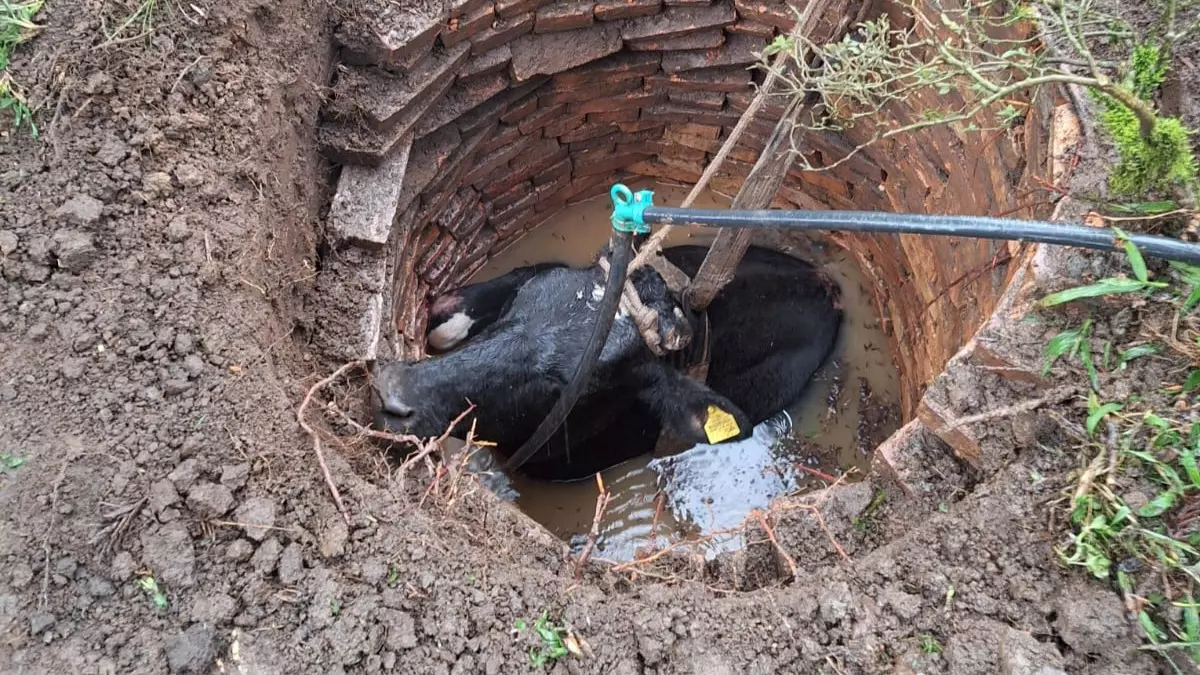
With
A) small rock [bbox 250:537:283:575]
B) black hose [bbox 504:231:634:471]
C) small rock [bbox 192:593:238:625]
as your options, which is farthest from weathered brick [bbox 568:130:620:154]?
small rock [bbox 192:593:238:625]

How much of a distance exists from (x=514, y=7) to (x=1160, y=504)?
2.93 m

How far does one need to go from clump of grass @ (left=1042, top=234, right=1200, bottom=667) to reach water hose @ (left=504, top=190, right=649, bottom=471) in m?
1.18

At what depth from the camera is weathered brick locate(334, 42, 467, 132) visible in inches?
123

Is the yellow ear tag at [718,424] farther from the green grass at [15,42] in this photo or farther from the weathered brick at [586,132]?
the green grass at [15,42]

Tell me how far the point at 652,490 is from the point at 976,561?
7.33 feet

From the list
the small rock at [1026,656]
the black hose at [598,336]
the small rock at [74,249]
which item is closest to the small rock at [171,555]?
the small rock at [74,249]

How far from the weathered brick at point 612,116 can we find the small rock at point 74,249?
2.59 meters

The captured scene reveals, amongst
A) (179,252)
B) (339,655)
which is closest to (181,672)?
(339,655)

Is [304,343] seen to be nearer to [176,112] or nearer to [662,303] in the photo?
[176,112]

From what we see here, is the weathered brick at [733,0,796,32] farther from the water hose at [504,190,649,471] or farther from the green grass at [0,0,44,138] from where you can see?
the green grass at [0,0,44,138]

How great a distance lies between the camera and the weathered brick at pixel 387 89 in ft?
10.3

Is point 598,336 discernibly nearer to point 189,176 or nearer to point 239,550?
point 239,550

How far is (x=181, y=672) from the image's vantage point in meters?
1.83

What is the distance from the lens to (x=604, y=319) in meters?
2.59
